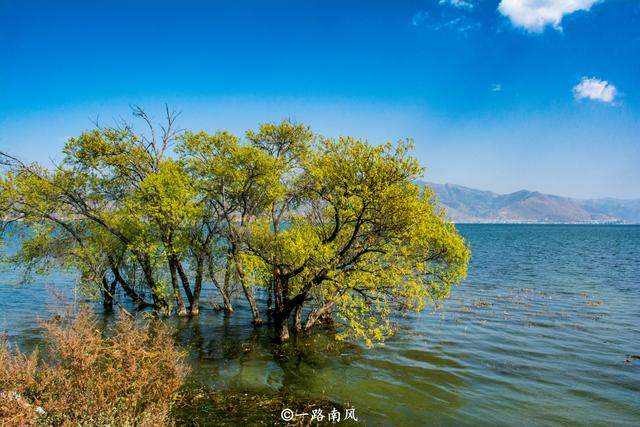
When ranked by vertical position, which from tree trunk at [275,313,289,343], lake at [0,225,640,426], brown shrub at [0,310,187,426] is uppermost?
brown shrub at [0,310,187,426]

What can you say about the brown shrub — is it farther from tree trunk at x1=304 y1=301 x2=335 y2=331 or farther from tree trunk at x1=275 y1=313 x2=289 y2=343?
tree trunk at x1=304 y1=301 x2=335 y2=331

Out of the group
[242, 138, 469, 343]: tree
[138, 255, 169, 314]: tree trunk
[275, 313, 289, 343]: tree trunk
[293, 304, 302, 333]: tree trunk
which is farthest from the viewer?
[138, 255, 169, 314]: tree trunk

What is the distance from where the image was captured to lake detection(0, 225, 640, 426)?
744 inches

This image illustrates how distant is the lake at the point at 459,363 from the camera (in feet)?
62.0

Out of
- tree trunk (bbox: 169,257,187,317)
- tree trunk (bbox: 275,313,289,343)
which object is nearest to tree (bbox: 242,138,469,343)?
tree trunk (bbox: 275,313,289,343)

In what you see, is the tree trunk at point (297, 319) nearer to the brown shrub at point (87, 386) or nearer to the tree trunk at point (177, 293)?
the tree trunk at point (177, 293)

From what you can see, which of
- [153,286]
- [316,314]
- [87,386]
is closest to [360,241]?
[316,314]

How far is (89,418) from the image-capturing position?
1189 centimetres

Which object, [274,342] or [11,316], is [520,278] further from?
[11,316]

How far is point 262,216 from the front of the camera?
29906mm

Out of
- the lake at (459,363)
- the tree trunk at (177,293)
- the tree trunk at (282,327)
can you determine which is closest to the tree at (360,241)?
the tree trunk at (282,327)

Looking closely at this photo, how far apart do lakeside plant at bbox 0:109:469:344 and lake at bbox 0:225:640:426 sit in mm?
2538

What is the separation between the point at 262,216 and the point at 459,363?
1661 centimetres

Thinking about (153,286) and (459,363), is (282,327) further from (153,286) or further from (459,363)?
(459,363)
